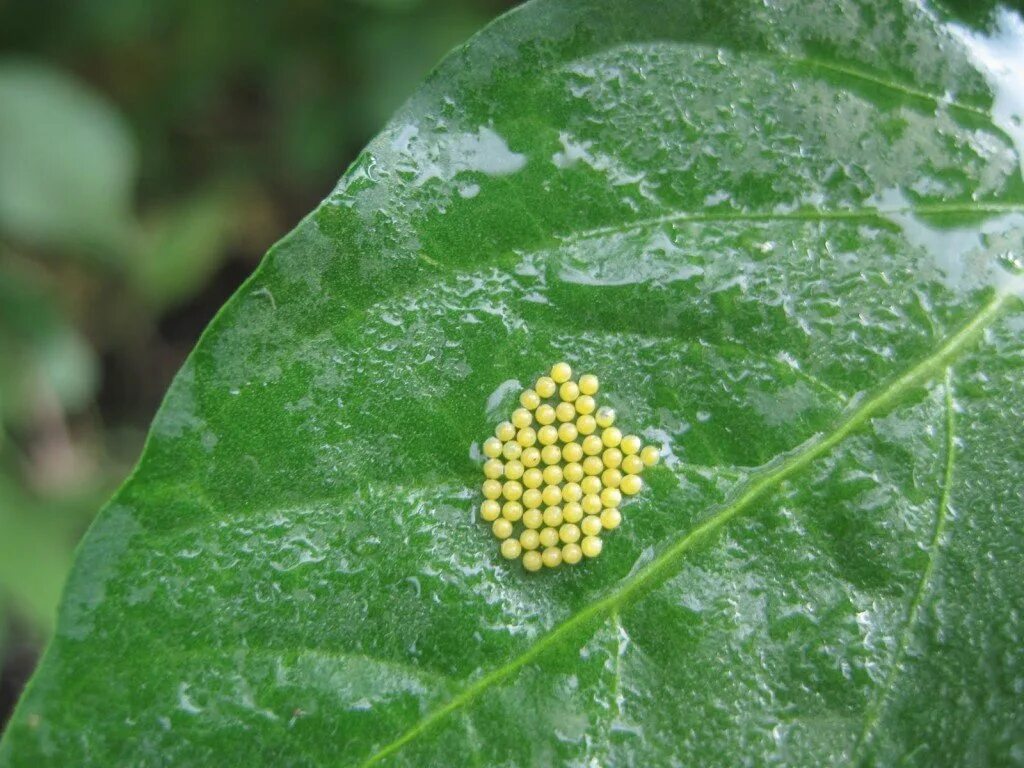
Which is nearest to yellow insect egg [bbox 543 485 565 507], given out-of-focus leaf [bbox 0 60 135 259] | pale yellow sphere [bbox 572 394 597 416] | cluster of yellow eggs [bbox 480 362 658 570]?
cluster of yellow eggs [bbox 480 362 658 570]

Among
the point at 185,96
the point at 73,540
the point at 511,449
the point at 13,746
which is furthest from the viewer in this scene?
the point at 185,96

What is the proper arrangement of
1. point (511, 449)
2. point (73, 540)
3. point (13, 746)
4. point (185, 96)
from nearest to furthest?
point (13, 746) < point (511, 449) < point (73, 540) < point (185, 96)

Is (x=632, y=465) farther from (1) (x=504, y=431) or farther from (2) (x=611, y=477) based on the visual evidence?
(1) (x=504, y=431)

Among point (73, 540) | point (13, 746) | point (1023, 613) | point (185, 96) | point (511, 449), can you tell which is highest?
point (1023, 613)

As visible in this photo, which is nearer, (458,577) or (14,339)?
(458,577)

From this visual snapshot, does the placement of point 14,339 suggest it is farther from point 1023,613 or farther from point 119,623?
point 1023,613

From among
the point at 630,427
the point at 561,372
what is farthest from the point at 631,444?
the point at 561,372

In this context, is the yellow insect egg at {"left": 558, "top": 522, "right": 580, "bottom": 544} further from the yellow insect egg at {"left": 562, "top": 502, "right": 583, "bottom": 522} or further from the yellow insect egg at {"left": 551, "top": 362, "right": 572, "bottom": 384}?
the yellow insect egg at {"left": 551, "top": 362, "right": 572, "bottom": 384}

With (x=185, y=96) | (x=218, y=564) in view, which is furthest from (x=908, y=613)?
(x=185, y=96)

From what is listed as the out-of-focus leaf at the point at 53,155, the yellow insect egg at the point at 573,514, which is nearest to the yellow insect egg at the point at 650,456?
the yellow insect egg at the point at 573,514
